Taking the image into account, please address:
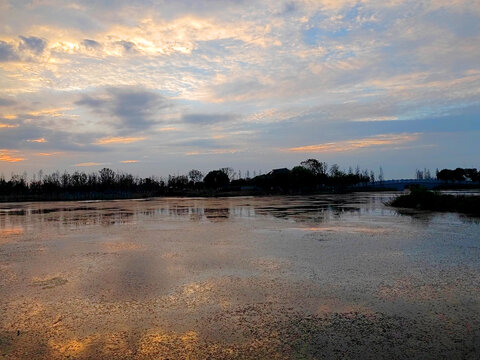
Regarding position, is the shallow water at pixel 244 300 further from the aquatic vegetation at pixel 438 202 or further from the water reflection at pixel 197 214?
the aquatic vegetation at pixel 438 202

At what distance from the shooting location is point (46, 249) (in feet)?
36.6

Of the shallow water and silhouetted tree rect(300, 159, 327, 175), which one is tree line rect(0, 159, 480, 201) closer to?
silhouetted tree rect(300, 159, 327, 175)

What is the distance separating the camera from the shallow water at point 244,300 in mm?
4270

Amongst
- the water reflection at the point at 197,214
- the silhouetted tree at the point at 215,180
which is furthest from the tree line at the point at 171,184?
the water reflection at the point at 197,214

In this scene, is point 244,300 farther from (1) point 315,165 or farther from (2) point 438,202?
(1) point 315,165

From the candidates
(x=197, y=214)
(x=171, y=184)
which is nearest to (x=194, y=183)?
(x=171, y=184)

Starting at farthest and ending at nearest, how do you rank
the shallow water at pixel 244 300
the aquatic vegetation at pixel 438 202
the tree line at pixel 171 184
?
the tree line at pixel 171 184, the aquatic vegetation at pixel 438 202, the shallow water at pixel 244 300

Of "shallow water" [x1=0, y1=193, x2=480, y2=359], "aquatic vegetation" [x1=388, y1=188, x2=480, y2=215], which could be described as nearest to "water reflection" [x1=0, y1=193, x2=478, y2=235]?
"aquatic vegetation" [x1=388, y1=188, x2=480, y2=215]

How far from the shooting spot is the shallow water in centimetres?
427

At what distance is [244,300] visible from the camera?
591cm

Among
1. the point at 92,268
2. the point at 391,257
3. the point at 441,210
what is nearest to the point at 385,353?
the point at 391,257

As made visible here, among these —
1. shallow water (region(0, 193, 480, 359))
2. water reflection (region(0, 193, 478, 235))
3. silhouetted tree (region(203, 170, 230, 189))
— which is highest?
silhouetted tree (region(203, 170, 230, 189))

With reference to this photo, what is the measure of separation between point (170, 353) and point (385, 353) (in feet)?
7.31

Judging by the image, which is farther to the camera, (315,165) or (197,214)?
(315,165)
